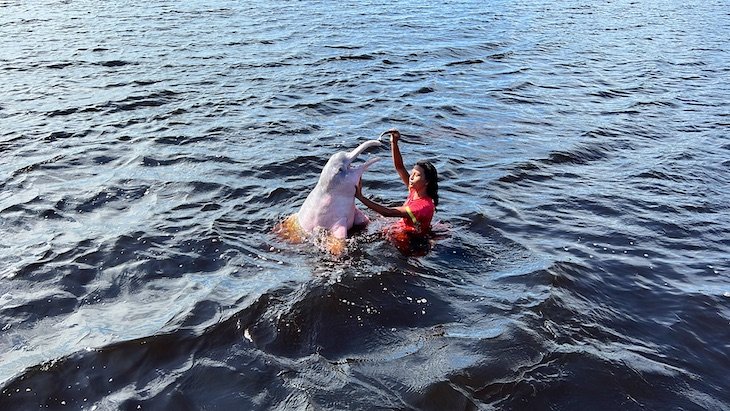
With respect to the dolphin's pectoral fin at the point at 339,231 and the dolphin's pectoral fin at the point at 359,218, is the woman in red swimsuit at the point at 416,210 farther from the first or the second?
the dolphin's pectoral fin at the point at 339,231

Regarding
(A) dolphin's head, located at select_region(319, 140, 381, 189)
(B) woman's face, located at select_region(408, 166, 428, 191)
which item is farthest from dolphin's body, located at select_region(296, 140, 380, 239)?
(B) woman's face, located at select_region(408, 166, 428, 191)

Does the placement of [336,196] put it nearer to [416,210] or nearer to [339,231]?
[339,231]

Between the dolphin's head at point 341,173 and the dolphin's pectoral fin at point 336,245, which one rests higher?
the dolphin's head at point 341,173

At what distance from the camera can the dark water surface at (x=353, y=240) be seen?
482cm

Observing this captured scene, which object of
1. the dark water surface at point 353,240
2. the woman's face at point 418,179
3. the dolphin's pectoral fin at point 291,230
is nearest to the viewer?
the dark water surface at point 353,240

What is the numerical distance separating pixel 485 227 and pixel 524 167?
2358 mm

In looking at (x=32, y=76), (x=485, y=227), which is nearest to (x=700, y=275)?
(x=485, y=227)

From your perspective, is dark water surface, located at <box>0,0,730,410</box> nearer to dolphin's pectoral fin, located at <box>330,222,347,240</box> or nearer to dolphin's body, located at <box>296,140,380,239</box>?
dolphin's pectoral fin, located at <box>330,222,347,240</box>

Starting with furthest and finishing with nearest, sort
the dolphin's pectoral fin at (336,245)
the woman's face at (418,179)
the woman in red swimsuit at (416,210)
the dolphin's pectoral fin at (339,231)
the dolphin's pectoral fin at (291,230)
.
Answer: the woman's face at (418,179), the woman in red swimsuit at (416,210), the dolphin's pectoral fin at (291,230), the dolphin's pectoral fin at (339,231), the dolphin's pectoral fin at (336,245)

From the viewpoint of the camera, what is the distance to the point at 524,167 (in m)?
9.71

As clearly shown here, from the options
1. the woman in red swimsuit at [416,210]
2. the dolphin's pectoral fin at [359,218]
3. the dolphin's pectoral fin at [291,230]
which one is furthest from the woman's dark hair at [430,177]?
the dolphin's pectoral fin at [291,230]

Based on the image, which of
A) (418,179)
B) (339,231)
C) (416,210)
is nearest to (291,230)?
(339,231)

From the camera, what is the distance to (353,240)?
7.17 m

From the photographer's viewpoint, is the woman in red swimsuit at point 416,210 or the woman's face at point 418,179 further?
the woman's face at point 418,179
